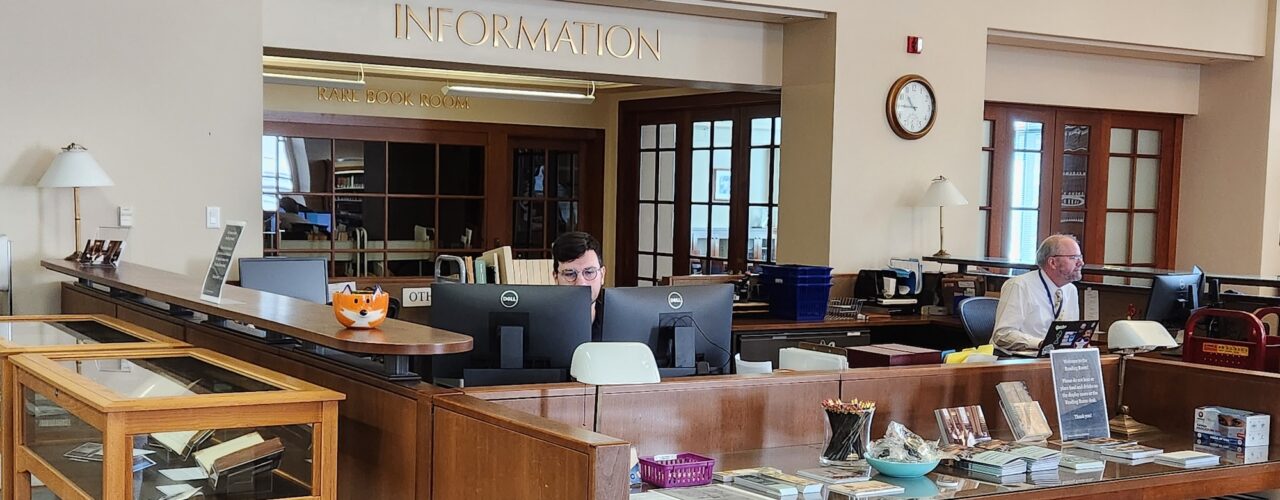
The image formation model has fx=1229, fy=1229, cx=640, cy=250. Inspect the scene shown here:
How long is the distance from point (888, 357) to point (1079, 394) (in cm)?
60

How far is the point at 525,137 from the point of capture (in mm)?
10562

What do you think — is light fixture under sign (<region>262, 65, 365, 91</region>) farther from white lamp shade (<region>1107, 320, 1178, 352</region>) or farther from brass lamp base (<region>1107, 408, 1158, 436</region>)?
brass lamp base (<region>1107, 408, 1158, 436</region>)

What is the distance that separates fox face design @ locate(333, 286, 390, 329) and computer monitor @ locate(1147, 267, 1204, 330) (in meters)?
4.64

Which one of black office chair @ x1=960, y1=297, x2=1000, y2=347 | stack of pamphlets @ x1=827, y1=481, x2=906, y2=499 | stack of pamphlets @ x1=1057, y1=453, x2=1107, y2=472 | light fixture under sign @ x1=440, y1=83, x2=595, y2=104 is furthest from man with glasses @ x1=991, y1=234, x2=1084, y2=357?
light fixture under sign @ x1=440, y1=83, x2=595, y2=104

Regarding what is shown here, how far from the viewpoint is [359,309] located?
9.44 feet

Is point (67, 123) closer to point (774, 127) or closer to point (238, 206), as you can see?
point (238, 206)

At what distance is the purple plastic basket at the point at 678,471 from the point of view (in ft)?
9.35

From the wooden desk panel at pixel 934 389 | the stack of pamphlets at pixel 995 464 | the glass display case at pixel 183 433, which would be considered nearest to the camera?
the glass display case at pixel 183 433

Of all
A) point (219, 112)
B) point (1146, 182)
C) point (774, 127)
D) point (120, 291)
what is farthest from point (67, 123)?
point (1146, 182)

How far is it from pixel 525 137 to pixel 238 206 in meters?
4.46

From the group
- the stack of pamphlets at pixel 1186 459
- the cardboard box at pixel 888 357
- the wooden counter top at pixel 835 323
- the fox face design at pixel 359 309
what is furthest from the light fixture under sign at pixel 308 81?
the stack of pamphlets at pixel 1186 459

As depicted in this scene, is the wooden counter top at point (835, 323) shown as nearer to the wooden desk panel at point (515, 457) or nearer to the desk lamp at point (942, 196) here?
the desk lamp at point (942, 196)

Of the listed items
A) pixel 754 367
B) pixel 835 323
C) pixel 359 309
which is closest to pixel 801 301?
pixel 835 323

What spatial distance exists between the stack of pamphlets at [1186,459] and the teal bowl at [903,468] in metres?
0.85
